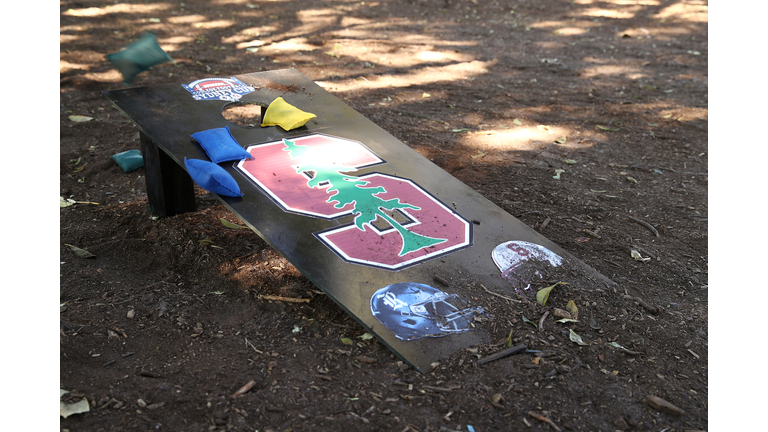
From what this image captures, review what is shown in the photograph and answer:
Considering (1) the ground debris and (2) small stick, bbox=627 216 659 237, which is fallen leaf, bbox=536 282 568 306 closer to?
(1) the ground debris

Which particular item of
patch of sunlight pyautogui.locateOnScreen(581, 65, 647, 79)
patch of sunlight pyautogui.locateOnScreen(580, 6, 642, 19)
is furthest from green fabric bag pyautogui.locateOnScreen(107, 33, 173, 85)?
patch of sunlight pyautogui.locateOnScreen(580, 6, 642, 19)

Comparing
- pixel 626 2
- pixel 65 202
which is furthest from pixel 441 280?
pixel 626 2

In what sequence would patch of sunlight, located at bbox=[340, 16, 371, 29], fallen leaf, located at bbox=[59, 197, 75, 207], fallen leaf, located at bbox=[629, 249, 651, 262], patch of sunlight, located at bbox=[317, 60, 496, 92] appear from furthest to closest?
patch of sunlight, located at bbox=[340, 16, 371, 29]
patch of sunlight, located at bbox=[317, 60, 496, 92]
fallen leaf, located at bbox=[59, 197, 75, 207]
fallen leaf, located at bbox=[629, 249, 651, 262]

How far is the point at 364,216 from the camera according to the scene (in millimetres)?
2445

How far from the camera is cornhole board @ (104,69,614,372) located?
81.0 inches

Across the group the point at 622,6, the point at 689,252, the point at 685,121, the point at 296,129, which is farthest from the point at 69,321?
the point at 622,6

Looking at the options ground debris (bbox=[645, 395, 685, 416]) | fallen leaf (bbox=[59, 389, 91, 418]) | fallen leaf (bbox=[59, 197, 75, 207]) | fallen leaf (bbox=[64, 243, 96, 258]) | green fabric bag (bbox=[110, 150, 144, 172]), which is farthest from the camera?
green fabric bag (bbox=[110, 150, 144, 172])

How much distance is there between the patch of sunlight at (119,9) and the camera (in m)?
6.48

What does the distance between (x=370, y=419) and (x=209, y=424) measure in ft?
1.55

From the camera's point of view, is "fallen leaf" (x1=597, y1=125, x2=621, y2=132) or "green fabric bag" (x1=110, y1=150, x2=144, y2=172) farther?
"fallen leaf" (x1=597, y1=125, x2=621, y2=132)

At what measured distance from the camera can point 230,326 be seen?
217 cm

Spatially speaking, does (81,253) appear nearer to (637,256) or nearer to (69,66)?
(637,256)

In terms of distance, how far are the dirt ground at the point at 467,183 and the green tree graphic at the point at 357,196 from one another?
1.24ft

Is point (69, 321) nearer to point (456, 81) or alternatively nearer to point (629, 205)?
point (629, 205)
